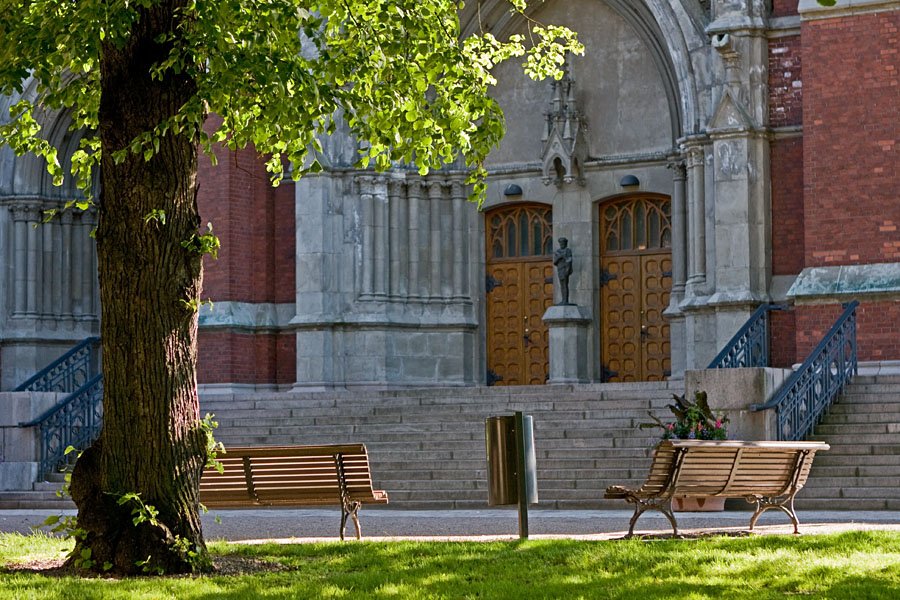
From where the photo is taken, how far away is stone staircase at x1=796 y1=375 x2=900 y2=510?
13812 mm

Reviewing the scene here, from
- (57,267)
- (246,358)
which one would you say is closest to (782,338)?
(246,358)

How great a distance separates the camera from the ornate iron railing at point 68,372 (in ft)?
70.8

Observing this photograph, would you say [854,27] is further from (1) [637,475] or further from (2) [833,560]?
(2) [833,560]

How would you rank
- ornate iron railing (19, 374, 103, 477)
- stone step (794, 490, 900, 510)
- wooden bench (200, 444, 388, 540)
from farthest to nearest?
ornate iron railing (19, 374, 103, 477), stone step (794, 490, 900, 510), wooden bench (200, 444, 388, 540)

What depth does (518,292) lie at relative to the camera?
23.0m

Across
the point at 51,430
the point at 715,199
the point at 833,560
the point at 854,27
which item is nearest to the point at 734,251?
the point at 715,199

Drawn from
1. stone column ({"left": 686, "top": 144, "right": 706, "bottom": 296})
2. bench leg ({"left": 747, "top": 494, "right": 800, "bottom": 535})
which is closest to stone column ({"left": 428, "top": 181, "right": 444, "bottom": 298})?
stone column ({"left": 686, "top": 144, "right": 706, "bottom": 296})

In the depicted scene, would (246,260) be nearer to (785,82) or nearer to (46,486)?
(46,486)

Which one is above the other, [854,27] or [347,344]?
[854,27]

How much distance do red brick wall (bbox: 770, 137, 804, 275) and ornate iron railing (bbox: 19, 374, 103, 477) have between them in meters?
8.56

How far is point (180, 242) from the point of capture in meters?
8.99

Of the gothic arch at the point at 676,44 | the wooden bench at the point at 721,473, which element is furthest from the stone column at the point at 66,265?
the wooden bench at the point at 721,473

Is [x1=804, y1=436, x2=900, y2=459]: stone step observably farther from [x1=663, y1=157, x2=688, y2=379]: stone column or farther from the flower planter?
[x1=663, y1=157, x2=688, y2=379]: stone column

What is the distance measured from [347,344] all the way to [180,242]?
13107mm
